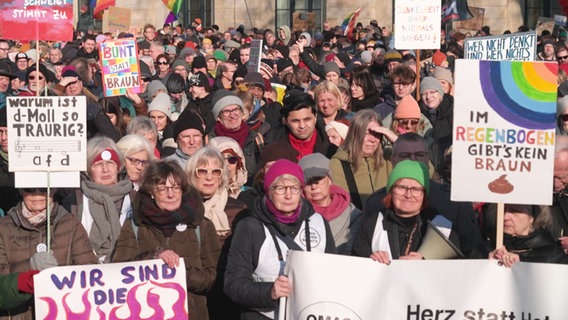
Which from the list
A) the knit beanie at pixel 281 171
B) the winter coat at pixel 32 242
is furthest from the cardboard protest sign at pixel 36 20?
the knit beanie at pixel 281 171

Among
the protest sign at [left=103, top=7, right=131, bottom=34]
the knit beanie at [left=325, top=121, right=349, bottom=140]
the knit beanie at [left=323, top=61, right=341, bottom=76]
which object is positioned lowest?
the knit beanie at [left=325, top=121, right=349, bottom=140]

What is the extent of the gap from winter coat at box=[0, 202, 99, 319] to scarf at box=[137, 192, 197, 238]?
37 centimetres

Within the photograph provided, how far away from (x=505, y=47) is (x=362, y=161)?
4979mm

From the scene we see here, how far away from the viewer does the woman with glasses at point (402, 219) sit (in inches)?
257

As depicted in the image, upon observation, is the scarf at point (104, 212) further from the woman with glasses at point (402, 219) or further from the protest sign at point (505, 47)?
the protest sign at point (505, 47)

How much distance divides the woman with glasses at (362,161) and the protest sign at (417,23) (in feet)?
16.8

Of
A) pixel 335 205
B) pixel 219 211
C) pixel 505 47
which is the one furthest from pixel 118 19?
pixel 335 205

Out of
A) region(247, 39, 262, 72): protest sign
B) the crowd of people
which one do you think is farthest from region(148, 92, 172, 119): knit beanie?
region(247, 39, 262, 72): protest sign

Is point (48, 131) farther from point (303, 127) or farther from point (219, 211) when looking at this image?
point (303, 127)

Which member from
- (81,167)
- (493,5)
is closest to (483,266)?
(81,167)

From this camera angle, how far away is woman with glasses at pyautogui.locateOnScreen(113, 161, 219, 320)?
6871 millimetres

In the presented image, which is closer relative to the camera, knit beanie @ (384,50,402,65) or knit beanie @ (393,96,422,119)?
knit beanie @ (393,96,422,119)

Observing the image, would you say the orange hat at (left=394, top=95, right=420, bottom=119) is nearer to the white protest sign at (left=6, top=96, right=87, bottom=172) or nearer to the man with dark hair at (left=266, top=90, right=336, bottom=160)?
the man with dark hair at (left=266, top=90, right=336, bottom=160)

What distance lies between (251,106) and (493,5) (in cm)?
2202
